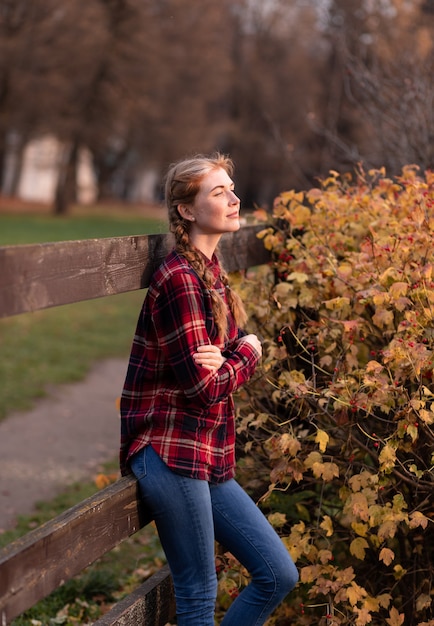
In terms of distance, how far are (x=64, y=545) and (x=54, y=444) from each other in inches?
194

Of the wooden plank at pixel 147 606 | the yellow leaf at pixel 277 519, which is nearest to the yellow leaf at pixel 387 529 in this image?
the yellow leaf at pixel 277 519

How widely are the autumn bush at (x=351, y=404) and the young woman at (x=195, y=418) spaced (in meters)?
0.43

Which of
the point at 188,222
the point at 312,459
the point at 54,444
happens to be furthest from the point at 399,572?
the point at 54,444

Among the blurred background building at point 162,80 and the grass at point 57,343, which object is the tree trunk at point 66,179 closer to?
the blurred background building at point 162,80

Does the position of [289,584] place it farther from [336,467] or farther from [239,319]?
[239,319]

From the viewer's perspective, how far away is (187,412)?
2.77 meters

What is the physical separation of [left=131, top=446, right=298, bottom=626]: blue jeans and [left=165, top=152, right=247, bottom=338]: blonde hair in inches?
20.0

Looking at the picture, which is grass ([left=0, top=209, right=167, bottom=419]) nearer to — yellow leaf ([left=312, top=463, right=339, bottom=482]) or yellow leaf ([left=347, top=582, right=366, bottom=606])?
yellow leaf ([left=312, top=463, right=339, bottom=482])

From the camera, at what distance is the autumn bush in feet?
10.6

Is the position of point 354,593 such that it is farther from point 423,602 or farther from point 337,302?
point 337,302

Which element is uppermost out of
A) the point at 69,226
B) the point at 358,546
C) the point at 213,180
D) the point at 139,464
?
the point at 213,180

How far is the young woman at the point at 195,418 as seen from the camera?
2734 mm

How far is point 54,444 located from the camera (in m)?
7.32

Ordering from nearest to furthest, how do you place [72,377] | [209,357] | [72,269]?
[72,269] < [209,357] < [72,377]
